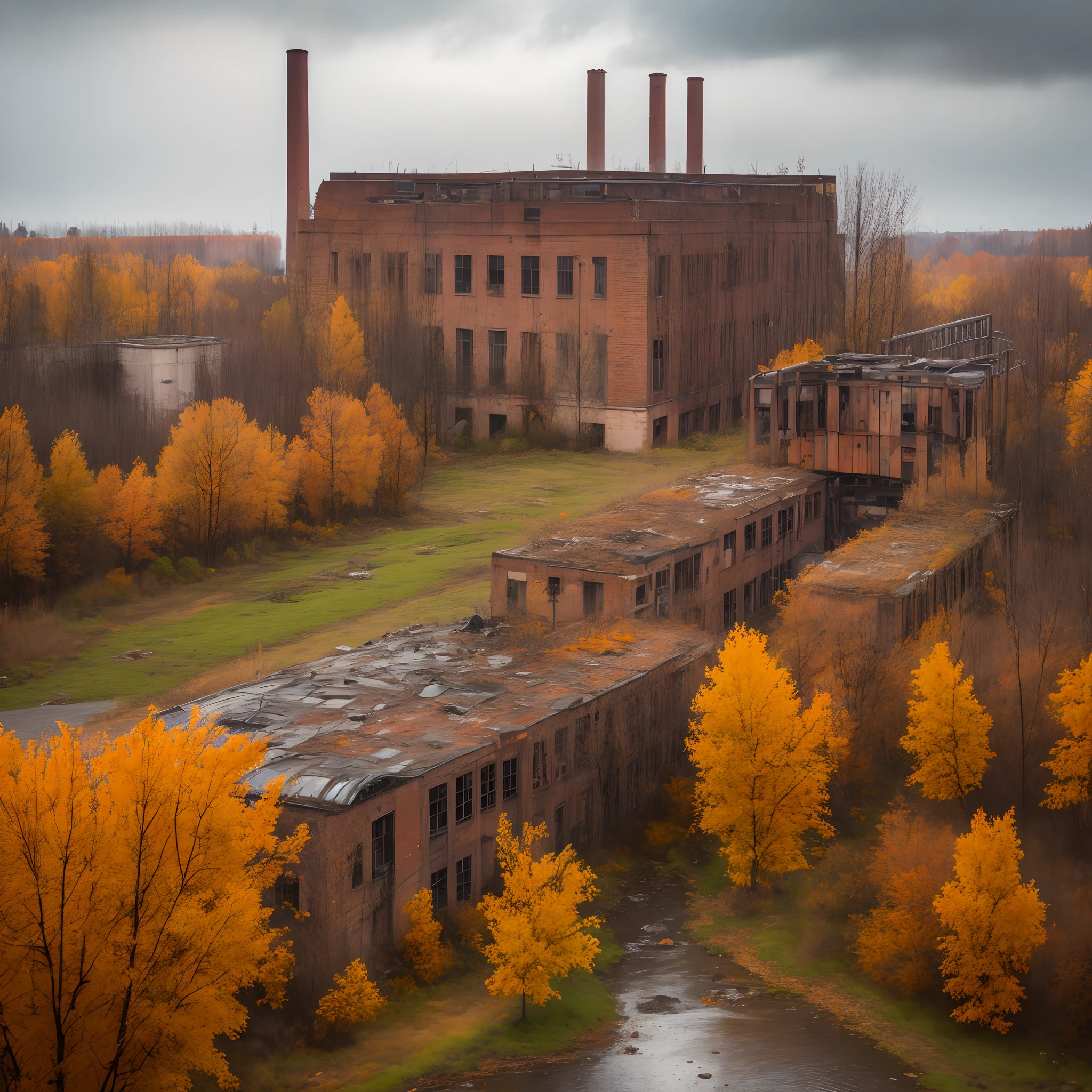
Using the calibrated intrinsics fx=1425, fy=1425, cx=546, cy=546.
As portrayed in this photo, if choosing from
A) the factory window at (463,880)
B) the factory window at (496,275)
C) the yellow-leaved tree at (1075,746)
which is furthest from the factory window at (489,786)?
the factory window at (496,275)

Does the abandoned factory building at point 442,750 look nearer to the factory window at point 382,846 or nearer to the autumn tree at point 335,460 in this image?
the factory window at point 382,846

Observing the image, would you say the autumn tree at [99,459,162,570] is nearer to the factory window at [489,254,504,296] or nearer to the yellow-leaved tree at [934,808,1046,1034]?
the factory window at [489,254,504,296]

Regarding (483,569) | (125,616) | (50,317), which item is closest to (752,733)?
(483,569)

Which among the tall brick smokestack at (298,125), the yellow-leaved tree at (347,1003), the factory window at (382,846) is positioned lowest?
the yellow-leaved tree at (347,1003)

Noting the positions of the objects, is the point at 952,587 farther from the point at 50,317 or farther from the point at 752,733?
the point at 50,317

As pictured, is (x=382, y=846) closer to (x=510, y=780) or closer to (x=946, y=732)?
(x=510, y=780)

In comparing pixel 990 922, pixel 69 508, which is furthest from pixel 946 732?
pixel 69 508
